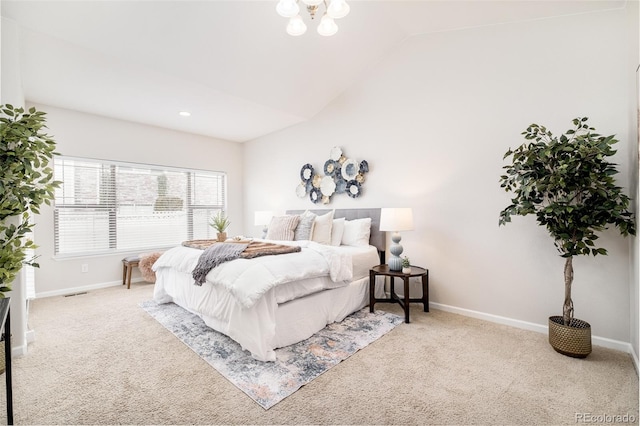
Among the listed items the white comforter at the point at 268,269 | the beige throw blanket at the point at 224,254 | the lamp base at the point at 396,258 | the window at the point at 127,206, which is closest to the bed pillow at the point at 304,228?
the white comforter at the point at 268,269

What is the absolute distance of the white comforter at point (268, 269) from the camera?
7.48 ft

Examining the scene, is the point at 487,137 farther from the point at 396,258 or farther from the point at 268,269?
the point at 268,269

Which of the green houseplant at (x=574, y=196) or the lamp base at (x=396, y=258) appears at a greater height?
the green houseplant at (x=574, y=196)

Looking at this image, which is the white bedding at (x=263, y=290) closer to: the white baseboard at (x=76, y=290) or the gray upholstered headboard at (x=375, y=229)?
the gray upholstered headboard at (x=375, y=229)

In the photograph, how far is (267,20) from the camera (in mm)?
2967

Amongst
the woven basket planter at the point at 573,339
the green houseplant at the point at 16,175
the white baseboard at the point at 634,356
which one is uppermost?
the green houseplant at the point at 16,175

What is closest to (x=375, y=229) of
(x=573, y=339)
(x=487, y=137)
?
(x=487, y=137)

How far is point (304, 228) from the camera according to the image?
13.3 ft

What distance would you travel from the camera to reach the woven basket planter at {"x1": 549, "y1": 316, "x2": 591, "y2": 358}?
7.36 ft

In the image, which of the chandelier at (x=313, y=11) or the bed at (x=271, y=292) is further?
the bed at (x=271, y=292)

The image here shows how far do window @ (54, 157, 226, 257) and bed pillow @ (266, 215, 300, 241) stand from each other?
7.30 ft

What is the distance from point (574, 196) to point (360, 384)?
211 cm

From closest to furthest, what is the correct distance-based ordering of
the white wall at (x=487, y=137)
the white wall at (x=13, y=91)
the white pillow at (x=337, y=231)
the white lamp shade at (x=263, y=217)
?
the white wall at (x=13, y=91)
the white wall at (x=487, y=137)
the white pillow at (x=337, y=231)
the white lamp shade at (x=263, y=217)

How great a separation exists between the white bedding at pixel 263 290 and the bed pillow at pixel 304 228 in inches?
23.9
